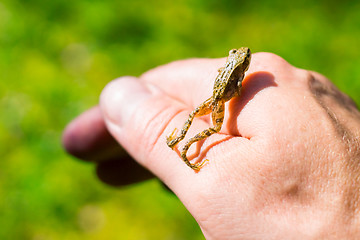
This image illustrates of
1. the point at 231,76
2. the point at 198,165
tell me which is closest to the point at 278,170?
the point at 198,165

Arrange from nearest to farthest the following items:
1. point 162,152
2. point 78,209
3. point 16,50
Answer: point 162,152, point 78,209, point 16,50

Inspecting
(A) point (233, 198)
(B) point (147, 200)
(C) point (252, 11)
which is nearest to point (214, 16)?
(C) point (252, 11)

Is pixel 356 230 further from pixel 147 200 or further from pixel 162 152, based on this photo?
pixel 147 200

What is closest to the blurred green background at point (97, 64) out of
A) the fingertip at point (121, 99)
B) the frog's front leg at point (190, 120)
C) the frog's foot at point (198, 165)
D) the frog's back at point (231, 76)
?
the fingertip at point (121, 99)

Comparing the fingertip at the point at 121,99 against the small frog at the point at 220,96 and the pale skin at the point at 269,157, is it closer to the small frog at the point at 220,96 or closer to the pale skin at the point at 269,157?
the pale skin at the point at 269,157

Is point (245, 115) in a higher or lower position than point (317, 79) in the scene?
lower

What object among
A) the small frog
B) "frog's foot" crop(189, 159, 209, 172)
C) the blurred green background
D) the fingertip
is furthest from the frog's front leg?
the blurred green background
